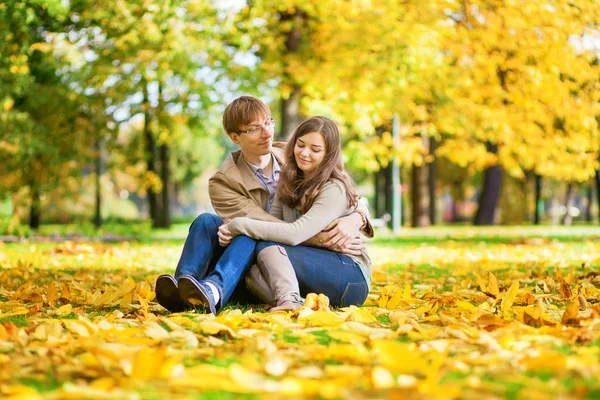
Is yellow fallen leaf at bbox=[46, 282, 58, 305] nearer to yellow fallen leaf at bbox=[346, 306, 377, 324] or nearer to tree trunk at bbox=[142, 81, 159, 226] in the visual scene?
yellow fallen leaf at bbox=[346, 306, 377, 324]

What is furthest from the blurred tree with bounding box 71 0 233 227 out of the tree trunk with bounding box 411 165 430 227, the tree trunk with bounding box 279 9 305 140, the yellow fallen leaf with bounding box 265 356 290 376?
the yellow fallen leaf with bounding box 265 356 290 376

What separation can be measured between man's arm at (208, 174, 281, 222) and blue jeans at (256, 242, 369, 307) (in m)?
0.32

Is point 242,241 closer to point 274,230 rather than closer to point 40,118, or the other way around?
point 274,230

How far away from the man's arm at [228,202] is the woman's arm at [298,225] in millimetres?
265

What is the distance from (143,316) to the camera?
391 cm

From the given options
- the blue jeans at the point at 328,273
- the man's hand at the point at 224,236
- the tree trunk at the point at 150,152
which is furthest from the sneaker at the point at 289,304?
the tree trunk at the point at 150,152

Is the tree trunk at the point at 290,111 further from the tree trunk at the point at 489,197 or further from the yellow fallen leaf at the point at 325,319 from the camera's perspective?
the tree trunk at the point at 489,197

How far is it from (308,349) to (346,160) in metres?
12.7

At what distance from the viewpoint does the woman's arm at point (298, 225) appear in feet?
13.6

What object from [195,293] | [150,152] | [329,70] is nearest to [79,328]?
[195,293]

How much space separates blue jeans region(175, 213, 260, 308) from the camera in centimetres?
406

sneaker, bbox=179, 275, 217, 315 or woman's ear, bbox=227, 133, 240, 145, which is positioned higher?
woman's ear, bbox=227, 133, 240, 145

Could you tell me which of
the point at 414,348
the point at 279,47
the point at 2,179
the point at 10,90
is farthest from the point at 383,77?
the point at 2,179

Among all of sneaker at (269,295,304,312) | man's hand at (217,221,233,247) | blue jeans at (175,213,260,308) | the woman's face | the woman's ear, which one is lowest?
sneaker at (269,295,304,312)
